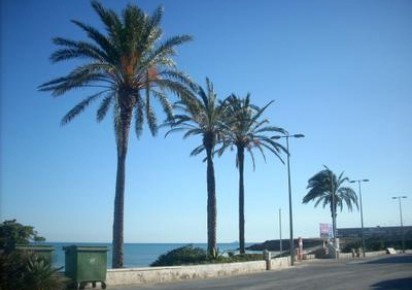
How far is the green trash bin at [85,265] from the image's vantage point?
17.5 m

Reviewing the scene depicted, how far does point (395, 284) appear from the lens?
829 inches

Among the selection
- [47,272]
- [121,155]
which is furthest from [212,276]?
[47,272]

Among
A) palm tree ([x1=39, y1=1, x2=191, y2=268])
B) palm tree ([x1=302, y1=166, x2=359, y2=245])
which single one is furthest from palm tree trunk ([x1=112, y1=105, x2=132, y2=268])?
palm tree ([x1=302, y1=166, x2=359, y2=245])

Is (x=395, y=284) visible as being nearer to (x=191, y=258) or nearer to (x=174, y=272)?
(x=174, y=272)

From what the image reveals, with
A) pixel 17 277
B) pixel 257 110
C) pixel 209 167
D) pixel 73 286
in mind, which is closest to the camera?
pixel 17 277

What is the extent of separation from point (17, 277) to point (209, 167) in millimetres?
19431

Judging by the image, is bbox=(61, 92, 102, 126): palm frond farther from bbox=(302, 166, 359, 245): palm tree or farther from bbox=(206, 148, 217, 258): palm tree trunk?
bbox=(302, 166, 359, 245): palm tree

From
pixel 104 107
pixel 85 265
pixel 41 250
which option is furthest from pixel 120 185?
pixel 41 250

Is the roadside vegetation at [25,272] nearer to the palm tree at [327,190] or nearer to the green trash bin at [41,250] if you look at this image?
the green trash bin at [41,250]

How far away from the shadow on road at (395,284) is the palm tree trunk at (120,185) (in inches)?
432

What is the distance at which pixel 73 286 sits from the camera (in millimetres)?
A: 17406

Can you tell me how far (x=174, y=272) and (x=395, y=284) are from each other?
9214 mm

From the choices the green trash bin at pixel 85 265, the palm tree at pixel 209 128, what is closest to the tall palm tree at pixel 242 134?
the palm tree at pixel 209 128

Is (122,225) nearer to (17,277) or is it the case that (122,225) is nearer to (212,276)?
(212,276)
